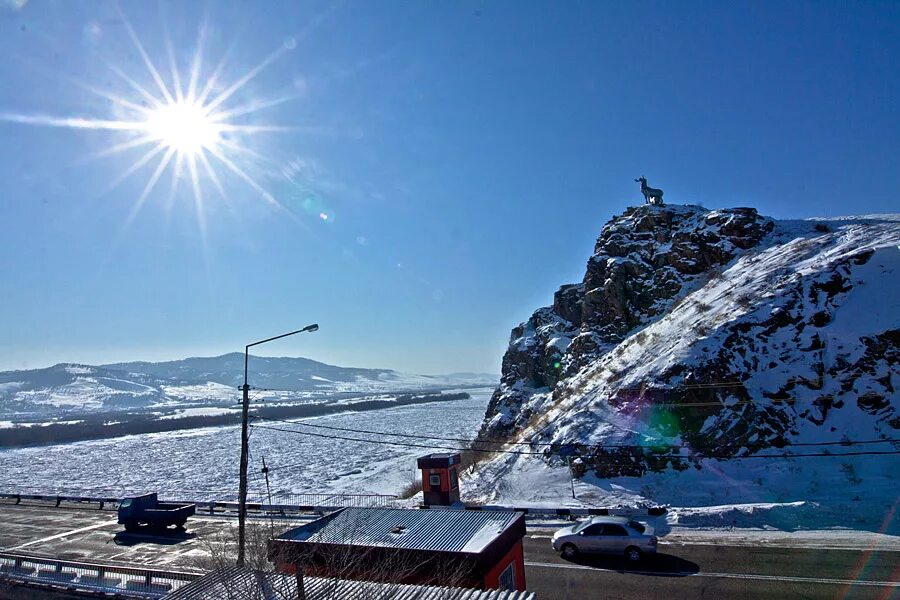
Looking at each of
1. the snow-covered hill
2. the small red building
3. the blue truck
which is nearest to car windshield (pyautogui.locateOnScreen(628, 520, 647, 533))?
the small red building

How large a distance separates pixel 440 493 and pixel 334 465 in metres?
35.7

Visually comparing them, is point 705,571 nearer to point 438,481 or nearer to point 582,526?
point 582,526

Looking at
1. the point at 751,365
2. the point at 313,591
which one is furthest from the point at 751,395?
the point at 313,591

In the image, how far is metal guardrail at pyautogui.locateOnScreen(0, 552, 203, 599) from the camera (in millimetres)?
17875

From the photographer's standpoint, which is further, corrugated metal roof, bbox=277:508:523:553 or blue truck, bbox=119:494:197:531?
blue truck, bbox=119:494:197:531

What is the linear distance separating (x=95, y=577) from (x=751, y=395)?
34.1 m

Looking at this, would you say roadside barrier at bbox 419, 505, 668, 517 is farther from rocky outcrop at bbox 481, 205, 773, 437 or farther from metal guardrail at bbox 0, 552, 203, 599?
rocky outcrop at bbox 481, 205, 773, 437

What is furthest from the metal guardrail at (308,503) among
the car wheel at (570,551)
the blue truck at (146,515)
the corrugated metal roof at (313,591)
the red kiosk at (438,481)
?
the corrugated metal roof at (313,591)

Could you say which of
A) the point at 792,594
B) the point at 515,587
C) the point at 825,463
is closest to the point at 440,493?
the point at 515,587

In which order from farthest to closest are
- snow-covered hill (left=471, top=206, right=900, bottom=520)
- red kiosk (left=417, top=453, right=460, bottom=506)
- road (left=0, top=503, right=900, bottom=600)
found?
red kiosk (left=417, top=453, right=460, bottom=506)
snow-covered hill (left=471, top=206, right=900, bottom=520)
road (left=0, top=503, right=900, bottom=600)

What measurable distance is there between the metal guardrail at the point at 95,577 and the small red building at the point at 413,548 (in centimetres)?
488

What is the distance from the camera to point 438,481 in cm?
2994

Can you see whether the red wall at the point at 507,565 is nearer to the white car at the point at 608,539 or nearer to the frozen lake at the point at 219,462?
the white car at the point at 608,539

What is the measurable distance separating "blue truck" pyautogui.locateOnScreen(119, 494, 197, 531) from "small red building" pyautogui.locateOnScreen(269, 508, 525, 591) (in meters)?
16.7
